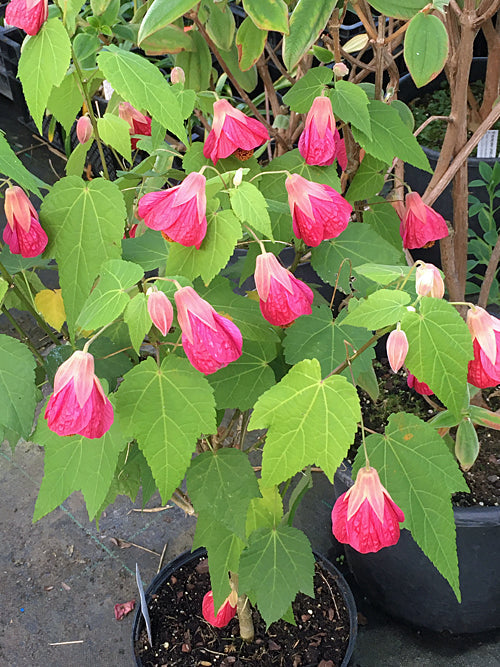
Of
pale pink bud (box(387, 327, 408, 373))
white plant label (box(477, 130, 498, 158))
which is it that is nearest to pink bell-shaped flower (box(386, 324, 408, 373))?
pale pink bud (box(387, 327, 408, 373))

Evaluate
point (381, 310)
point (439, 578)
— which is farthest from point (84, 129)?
point (439, 578)

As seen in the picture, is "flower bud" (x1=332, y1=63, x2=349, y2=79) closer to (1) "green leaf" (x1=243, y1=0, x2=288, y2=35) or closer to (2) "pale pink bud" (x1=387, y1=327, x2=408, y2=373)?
(1) "green leaf" (x1=243, y1=0, x2=288, y2=35)

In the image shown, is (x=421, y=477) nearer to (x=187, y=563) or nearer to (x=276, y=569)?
(x=276, y=569)

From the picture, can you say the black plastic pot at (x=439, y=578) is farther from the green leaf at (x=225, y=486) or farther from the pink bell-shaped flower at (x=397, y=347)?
the pink bell-shaped flower at (x=397, y=347)

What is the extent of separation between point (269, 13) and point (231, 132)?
16 centimetres

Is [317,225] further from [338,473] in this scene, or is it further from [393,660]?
[393,660]

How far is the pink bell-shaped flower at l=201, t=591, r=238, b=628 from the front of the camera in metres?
1.22

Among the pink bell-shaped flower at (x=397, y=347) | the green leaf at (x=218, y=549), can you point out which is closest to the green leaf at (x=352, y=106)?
the pink bell-shaped flower at (x=397, y=347)

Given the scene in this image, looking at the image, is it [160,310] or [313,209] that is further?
[313,209]

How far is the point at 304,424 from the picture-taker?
0.74m

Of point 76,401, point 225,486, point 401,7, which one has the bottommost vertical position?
point 225,486

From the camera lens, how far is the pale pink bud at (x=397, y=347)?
2.24 feet

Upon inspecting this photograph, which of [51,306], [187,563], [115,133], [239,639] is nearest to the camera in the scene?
[115,133]

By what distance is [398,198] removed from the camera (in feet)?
3.98
